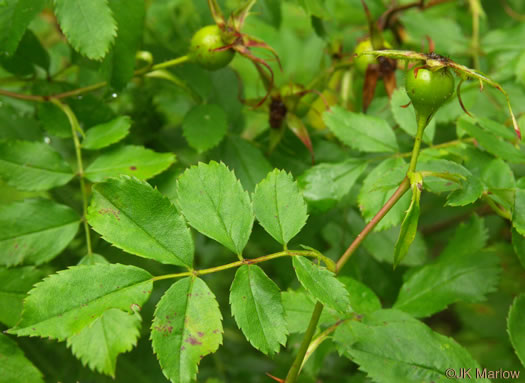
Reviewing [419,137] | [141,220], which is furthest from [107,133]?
[419,137]

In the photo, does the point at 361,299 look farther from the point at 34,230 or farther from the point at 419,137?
the point at 34,230

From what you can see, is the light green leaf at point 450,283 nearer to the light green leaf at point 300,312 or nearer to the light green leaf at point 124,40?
the light green leaf at point 300,312

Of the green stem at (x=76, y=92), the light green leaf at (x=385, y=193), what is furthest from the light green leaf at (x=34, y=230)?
the light green leaf at (x=385, y=193)

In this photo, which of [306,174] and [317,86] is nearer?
[306,174]

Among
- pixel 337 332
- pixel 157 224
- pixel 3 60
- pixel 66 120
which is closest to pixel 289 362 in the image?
pixel 337 332

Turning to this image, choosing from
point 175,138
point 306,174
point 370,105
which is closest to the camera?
point 306,174

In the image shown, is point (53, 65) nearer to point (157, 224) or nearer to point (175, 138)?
point (175, 138)
